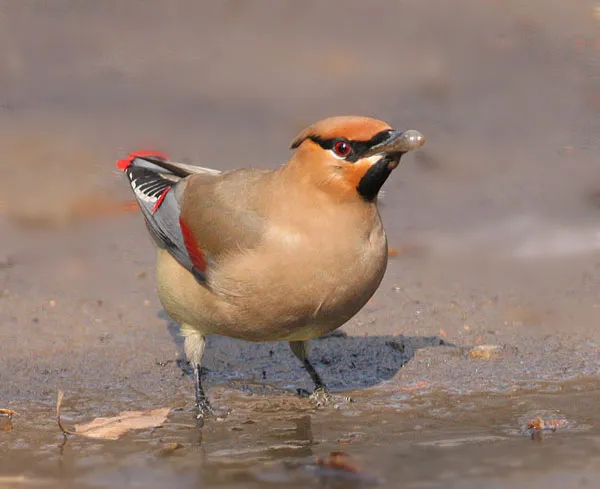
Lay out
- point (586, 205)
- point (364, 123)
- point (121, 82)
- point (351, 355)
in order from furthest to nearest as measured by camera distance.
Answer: point (121, 82) → point (586, 205) → point (351, 355) → point (364, 123)

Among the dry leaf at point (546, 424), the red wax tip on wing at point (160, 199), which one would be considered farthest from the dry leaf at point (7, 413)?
the dry leaf at point (546, 424)

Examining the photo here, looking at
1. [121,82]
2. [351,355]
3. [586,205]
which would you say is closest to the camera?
[351,355]

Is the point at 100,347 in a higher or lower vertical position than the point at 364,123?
lower

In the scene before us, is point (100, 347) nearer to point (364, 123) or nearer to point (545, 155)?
point (364, 123)

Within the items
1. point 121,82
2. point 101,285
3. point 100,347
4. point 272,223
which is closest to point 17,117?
point 121,82

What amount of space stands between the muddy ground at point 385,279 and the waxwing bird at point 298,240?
0.46 m

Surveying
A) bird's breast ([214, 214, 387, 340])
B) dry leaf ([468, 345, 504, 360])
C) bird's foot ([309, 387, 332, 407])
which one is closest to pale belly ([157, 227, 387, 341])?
bird's breast ([214, 214, 387, 340])

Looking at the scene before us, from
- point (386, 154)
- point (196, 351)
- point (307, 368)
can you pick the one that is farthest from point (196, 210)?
point (386, 154)

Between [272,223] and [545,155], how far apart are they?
3691 mm

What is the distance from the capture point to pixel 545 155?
8102mm

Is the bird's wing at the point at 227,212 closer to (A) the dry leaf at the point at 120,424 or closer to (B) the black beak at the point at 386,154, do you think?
(B) the black beak at the point at 386,154

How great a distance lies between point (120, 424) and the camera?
495 cm

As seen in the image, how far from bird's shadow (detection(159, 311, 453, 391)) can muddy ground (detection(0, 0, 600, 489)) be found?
0.02 m

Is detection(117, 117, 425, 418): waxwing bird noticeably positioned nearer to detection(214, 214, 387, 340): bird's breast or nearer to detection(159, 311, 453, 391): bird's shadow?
detection(214, 214, 387, 340): bird's breast
